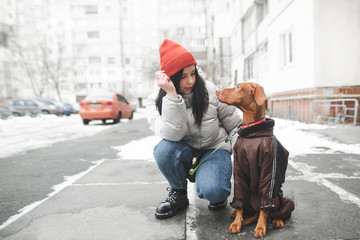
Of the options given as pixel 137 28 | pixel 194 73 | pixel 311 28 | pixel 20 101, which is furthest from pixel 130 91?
pixel 194 73

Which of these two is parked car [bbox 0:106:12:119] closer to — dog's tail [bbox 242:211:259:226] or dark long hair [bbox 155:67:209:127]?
dark long hair [bbox 155:67:209:127]

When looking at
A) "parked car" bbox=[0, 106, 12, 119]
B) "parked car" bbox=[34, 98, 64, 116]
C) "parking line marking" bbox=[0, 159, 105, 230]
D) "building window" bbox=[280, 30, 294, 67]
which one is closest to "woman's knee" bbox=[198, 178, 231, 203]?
"parking line marking" bbox=[0, 159, 105, 230]

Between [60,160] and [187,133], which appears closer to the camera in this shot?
Answer: [187,133]

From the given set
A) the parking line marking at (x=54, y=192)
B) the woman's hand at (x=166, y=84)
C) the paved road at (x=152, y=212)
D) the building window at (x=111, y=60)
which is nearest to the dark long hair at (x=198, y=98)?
the woman's hand at (x=166, y=84)

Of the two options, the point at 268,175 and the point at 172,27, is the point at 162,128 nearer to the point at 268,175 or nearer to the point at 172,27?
the point at 268,175

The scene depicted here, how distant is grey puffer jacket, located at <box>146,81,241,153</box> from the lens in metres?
2.21

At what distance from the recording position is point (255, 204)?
2051 millimetres

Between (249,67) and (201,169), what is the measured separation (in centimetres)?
1689

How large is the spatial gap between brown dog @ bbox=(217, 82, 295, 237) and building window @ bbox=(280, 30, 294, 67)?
953 centimetres

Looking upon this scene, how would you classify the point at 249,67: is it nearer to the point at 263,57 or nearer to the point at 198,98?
the point at 263,57

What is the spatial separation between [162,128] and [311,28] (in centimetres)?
794

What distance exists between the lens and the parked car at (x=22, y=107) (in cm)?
2119

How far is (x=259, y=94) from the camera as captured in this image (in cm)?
202

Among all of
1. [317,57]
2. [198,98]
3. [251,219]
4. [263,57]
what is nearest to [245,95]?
[198,98]
